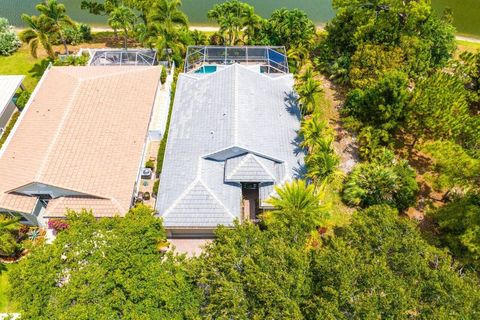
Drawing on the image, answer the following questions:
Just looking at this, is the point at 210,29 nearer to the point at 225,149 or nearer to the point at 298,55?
the point at 298,55

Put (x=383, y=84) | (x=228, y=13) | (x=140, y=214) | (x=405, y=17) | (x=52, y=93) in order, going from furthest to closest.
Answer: (x=228, y=13), (x=405, y=17), (x=52, y=93), (x=383, y=84), (x=140, y=214)

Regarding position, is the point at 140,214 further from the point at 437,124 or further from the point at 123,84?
the point at 437,124

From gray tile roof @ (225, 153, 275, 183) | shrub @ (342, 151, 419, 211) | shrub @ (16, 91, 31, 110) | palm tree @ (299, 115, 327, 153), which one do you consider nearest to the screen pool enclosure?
palm tree @ (299, 115, 327, 153)

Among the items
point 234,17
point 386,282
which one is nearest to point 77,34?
point 234,17

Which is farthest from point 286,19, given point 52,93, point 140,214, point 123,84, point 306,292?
point 306,292

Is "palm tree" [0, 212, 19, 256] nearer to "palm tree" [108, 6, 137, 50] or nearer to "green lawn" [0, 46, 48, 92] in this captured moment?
"green lawn" [0, 46, 48, 92]

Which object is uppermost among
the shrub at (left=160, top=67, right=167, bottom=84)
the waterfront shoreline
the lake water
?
the lake water
